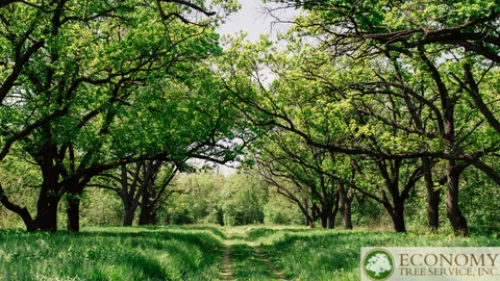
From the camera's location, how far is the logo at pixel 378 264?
8820 millimetres

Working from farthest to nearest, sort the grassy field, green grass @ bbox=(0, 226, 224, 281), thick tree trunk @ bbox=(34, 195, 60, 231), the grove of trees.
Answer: thick tree trunk @ bbox=(34, 195, 60, 231), the grove of trees, the grassy field, green grass @ bbox=(0, 226, 224, 281)

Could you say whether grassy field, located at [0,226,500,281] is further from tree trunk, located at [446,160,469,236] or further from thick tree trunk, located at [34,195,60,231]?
thick tree trunk, located at [34,195,60,231]

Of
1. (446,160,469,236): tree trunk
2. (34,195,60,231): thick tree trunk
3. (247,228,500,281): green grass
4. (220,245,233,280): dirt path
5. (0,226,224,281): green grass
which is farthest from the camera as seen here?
(446,160,469,236): tree trunk

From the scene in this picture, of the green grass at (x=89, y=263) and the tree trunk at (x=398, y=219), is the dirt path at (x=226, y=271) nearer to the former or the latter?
the green grass at (x=89, y=263)

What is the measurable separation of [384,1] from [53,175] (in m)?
15.7

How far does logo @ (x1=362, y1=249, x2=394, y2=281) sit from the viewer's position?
347 inches

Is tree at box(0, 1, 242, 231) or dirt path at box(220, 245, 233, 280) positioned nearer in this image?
dirt path at box(220, 245, 233, 280)

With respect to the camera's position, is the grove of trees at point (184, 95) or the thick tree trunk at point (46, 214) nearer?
the grove of trees at point (184, 95)

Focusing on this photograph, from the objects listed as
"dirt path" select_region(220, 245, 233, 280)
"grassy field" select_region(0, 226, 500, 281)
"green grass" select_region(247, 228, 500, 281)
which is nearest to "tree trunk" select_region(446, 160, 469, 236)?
"green grass" select_region(247, 228, 500, 281)

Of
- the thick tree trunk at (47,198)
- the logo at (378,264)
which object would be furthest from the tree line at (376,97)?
the thick tree trunk at (47,198)

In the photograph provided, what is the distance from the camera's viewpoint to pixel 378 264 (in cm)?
941

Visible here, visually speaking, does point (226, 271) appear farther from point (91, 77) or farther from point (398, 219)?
point (398, 219)

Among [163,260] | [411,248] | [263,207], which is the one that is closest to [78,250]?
[163,260]

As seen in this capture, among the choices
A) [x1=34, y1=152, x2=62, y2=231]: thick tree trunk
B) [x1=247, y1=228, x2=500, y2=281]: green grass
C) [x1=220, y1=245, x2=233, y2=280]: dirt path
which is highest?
[x1=34, y1=152, x2=62, y2=231]: thick tree trunk
